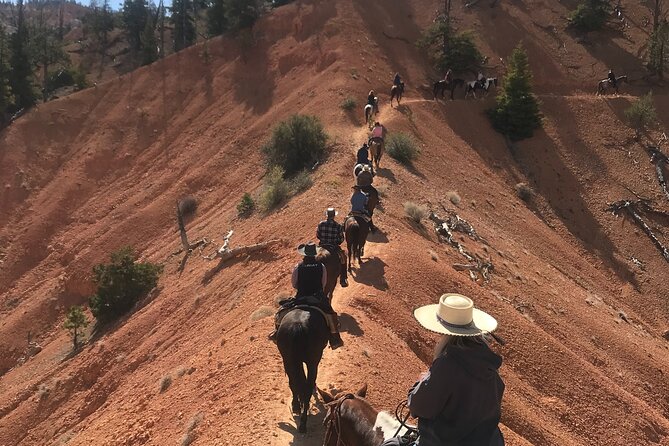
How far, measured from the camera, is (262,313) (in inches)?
488

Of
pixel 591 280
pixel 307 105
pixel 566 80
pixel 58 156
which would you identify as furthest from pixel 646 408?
pixel 58 156

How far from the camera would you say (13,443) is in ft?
53.0

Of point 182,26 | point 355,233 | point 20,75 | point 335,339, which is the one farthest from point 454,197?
point 182,26

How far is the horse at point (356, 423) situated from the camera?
6.21 m

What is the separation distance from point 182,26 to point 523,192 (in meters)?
42.1

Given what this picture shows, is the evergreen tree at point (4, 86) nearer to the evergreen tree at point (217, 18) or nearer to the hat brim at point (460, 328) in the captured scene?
the evergreen tree at point (217, 18)

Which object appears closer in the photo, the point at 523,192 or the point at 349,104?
the point at 523,192

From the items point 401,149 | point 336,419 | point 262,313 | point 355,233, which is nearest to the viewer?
point 336,419

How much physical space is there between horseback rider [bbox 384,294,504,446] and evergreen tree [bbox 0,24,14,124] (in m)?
43.5

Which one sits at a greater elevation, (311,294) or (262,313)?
(311,294)

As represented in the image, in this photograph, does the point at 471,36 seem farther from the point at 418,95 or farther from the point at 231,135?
the point at 231,135

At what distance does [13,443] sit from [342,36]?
33.6 m

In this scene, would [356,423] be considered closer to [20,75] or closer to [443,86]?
[443,86]

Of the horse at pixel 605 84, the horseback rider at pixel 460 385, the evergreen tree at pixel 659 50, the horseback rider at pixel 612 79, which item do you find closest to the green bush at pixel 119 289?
the horseback rider at pixel 460 385
